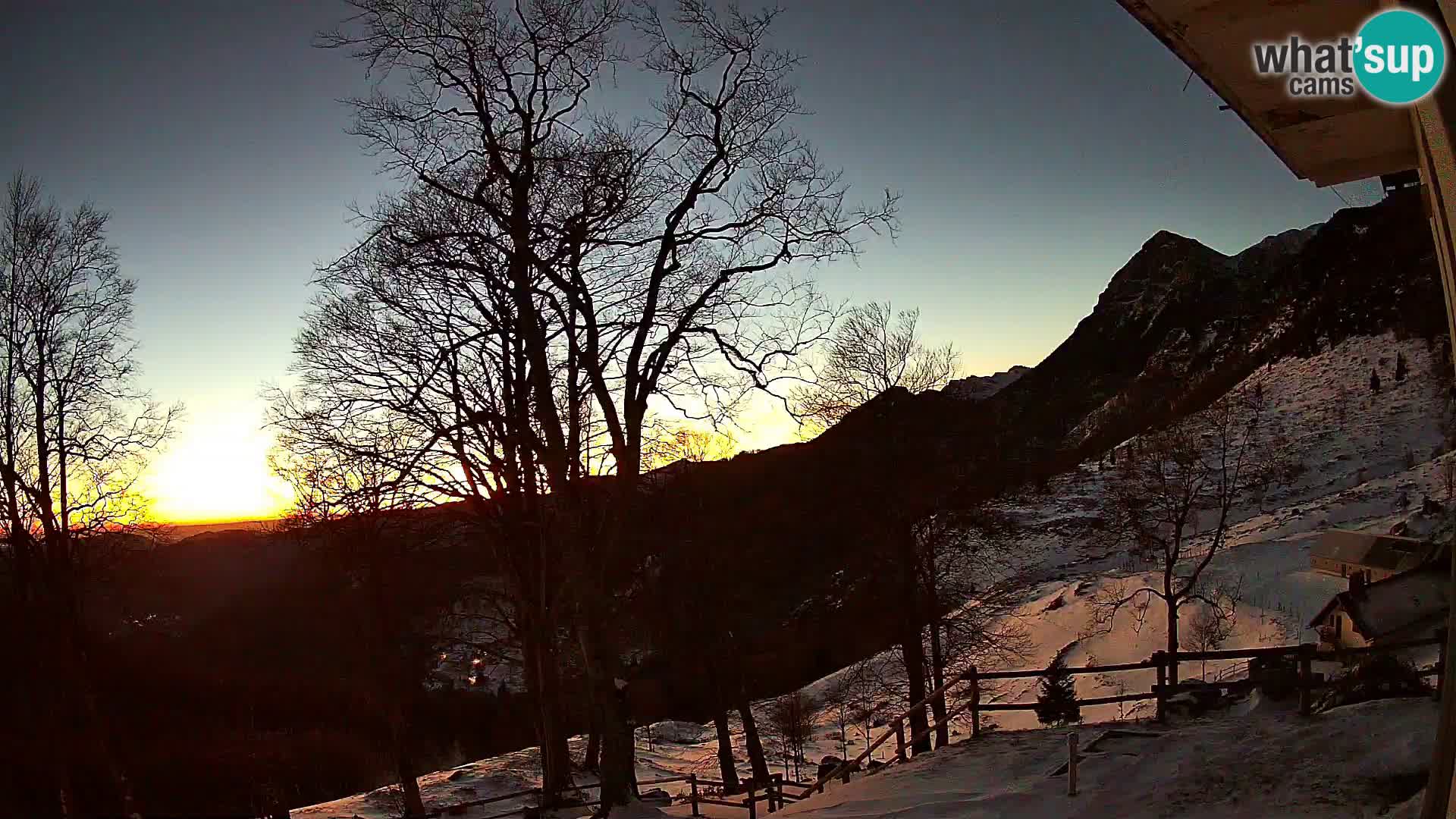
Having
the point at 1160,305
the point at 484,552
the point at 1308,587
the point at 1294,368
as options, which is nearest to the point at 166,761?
the point at 484,552

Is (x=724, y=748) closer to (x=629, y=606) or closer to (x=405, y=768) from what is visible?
(x=629, y=606)

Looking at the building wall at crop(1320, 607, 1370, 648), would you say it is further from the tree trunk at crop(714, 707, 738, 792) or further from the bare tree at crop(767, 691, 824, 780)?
the tree trunk at crop(714, 707, 738, 792)

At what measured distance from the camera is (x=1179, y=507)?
26516 millimetres

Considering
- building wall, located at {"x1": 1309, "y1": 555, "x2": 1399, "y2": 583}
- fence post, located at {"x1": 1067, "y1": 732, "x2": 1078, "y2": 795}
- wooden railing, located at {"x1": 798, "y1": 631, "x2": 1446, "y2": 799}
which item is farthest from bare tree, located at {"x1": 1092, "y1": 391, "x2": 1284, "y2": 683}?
fence post, located at {"x1": 1067, "y1": 732, "x2": 1078, "y2": 795}

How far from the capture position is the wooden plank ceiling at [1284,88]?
272 cm

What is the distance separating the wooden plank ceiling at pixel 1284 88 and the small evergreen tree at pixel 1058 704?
8664mm

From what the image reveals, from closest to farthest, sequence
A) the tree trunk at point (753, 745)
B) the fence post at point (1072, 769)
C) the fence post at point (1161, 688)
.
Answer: the fence post at point (1072, 769), the fence post at point (1161, 688), the tree trunk at point (753, 745)

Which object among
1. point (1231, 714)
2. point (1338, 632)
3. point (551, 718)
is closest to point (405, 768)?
point (551, 718)

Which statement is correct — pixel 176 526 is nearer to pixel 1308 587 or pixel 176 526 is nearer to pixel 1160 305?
pixel 1308 587

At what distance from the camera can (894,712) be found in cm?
3459

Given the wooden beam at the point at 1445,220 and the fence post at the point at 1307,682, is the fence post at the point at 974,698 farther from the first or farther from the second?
the wooden beam at the point at 1445,220

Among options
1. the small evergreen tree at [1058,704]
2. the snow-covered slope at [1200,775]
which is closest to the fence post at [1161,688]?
the snow-covered slope at [1200,775]

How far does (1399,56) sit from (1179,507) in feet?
88.8

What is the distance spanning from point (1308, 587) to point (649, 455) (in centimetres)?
3170
